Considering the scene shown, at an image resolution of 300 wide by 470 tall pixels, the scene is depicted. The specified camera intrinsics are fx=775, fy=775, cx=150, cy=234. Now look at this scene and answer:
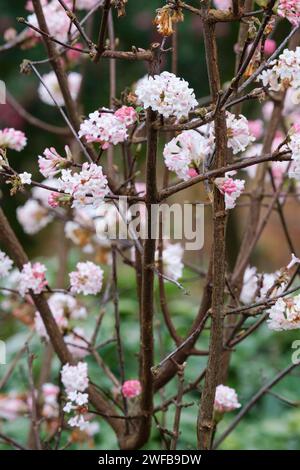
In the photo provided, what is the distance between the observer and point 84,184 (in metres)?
1.36

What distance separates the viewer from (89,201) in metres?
1.38

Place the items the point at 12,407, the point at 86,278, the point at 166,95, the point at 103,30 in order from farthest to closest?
the point at 12,407, the point at 86,278, the point at 103,30, the point at 166,95

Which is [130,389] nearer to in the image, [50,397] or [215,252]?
[215,252]

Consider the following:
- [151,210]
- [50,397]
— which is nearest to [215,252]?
[151,210]

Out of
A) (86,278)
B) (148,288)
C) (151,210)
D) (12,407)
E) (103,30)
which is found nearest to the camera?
(103,30)

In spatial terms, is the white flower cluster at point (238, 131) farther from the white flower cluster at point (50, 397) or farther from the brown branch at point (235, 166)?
the white flower cluster at point (50, 397)

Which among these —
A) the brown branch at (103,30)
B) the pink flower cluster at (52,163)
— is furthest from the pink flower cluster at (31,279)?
the brown branch at (103,30)

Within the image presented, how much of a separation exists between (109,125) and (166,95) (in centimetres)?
14

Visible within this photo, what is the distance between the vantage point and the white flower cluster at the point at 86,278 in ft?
6.28

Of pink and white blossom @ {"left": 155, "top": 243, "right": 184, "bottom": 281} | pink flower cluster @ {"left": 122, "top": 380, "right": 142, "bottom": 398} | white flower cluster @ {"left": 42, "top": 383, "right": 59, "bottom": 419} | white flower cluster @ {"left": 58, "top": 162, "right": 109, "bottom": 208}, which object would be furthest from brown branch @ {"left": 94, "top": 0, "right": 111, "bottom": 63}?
white flower cluster @ {"left": 42, "top": 383, "right": 59, "bottom": 419}

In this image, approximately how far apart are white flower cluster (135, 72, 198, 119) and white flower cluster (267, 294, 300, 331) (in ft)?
1.33
